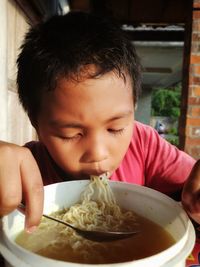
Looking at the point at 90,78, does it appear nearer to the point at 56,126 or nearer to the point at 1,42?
the point at 56,126

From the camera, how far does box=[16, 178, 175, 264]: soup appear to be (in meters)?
0.59

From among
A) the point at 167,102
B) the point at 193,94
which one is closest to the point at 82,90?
the point at 193,94

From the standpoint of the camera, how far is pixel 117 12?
4.04m

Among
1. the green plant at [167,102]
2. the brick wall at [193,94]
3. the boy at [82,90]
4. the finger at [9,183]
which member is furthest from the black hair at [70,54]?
the green plant at [167,102]

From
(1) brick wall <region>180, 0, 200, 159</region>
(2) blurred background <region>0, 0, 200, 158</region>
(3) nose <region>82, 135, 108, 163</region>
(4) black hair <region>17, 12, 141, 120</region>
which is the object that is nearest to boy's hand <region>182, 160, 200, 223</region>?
(3) nose <region>82, 135, 108, 163</region>

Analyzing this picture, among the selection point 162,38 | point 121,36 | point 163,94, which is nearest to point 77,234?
point 121,36

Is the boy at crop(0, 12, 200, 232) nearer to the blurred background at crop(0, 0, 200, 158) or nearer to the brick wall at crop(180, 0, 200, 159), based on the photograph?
the blurred background at crop(0, 0, 200, 158)

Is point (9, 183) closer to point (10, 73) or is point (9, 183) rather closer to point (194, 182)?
point (194, 182)

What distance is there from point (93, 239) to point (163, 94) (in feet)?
75.3

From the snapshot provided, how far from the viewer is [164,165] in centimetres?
114

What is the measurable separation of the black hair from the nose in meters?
0.16

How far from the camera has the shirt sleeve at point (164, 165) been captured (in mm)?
1093

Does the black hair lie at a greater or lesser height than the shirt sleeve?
greater

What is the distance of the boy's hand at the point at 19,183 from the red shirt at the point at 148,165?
54 centimetres
